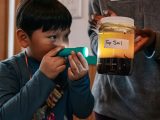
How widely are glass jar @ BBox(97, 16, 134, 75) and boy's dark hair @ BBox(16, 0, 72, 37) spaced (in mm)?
162

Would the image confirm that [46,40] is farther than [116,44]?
Yes

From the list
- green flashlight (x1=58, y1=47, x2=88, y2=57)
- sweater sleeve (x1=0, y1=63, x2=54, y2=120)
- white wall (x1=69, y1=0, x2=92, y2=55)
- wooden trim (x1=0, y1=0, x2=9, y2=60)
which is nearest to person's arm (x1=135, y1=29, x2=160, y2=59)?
green flashlight (x1=58, y1=47, x2=88, y2=57)

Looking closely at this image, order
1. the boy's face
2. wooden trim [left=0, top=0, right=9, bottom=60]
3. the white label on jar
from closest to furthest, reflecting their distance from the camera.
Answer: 1. the white label on jar
2. the boy's face
3. wooden trim [left=0, top=0, right=9, bottom=60]

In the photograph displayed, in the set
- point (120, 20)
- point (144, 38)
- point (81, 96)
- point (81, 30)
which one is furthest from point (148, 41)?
point (81, 30)

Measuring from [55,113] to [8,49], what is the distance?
126cm

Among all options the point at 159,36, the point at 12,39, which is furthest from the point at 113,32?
the point at 12,39

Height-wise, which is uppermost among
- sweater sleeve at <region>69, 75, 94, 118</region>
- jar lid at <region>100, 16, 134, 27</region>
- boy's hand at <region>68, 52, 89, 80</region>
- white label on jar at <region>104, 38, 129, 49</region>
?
jar lid at <region>100, 16, 134, 27</region>

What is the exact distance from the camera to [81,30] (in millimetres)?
1564

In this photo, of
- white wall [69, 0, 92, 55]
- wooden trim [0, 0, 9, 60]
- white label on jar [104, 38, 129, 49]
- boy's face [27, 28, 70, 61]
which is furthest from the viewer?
wooden trim [0, 0, 9, 60]

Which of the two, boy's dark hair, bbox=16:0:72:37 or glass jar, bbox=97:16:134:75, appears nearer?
glass jar, bbox=97:16:134:75

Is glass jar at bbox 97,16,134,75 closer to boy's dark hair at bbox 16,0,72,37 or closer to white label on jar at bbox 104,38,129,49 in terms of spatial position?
white label on jar at bbox 104,38,129,49

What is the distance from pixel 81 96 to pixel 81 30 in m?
0.78

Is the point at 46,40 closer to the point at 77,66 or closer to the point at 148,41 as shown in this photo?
the point at 77,66

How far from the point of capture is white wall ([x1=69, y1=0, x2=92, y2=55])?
1.55 m
